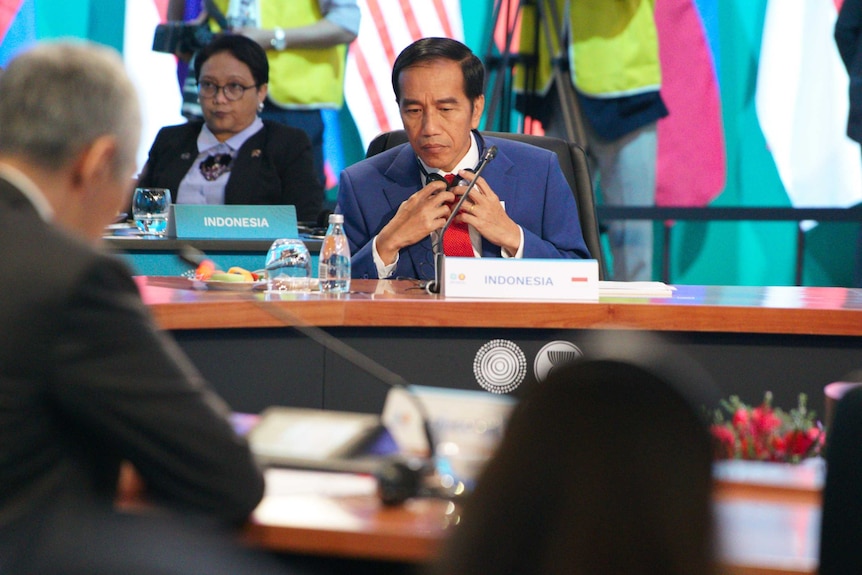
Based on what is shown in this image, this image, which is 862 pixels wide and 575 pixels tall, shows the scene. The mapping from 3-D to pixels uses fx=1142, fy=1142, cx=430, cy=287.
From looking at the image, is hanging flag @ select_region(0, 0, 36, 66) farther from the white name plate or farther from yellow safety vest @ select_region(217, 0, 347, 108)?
the white name plate

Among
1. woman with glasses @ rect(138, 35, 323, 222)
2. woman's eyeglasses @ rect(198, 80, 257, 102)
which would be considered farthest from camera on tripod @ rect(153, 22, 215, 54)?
woman's eyeglasses @ rect(198, 80, 257, 102)

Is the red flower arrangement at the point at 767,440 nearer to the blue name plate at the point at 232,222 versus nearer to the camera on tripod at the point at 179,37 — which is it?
the blue name plate at the point at 232,222

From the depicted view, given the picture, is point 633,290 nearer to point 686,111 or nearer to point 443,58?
point 443,58

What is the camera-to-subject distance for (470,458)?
1.29m

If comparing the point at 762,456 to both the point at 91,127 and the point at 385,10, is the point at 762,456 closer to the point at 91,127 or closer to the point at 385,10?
the point at 91,127

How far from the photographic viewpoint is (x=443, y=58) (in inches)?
119

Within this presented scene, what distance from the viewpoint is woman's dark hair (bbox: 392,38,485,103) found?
3.02 meters

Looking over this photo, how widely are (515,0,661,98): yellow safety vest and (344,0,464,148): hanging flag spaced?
28.4 inches

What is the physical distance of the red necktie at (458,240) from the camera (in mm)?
2893

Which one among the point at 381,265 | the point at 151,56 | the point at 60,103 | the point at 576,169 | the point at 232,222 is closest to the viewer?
the point at 60,103

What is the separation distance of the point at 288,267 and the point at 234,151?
1.97m

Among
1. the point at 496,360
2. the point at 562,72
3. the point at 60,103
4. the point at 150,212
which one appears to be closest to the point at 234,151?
the point at 150,212

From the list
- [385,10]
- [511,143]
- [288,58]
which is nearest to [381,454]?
[511,143]

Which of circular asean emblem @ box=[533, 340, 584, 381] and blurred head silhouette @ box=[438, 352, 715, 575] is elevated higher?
blurred head silhouette @ box=[438, 352, 715, 575]
